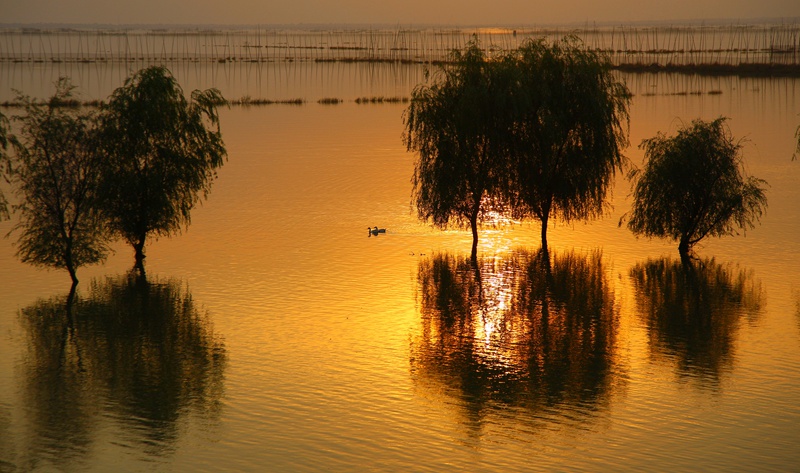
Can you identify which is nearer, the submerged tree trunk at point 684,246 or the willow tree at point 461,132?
the willow tree at point 461,132

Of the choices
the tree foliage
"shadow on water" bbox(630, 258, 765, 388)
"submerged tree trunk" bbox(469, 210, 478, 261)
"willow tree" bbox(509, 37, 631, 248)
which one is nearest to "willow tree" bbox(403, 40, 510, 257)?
the tree foliage

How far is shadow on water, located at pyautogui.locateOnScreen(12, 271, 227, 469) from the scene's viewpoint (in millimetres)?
32438

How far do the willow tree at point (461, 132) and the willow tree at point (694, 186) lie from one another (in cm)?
962

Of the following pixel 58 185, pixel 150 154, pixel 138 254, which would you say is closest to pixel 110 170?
pixel 150 154

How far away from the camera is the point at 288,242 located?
218 feet

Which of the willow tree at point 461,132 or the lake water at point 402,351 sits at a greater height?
the willow tree at point 461,132

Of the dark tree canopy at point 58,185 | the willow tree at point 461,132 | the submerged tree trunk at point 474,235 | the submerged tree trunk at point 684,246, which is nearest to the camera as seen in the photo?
the dark tree canopy at point 58,185

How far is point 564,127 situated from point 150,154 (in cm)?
2542

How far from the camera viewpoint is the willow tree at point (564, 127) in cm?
5847

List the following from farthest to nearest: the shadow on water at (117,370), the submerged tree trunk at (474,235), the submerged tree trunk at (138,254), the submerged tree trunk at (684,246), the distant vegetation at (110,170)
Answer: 1. the submerged tree trunk at (474,235)
2. the submerged tree trunk at (684,246)
3. the submerged tree trunk at (138,254)
4. the distant vegetation at (110,170)
5. the shadow on water at (117,370)

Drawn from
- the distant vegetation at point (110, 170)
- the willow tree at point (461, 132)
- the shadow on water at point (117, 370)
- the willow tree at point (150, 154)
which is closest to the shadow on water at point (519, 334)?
the willow tree at point (461, 132)

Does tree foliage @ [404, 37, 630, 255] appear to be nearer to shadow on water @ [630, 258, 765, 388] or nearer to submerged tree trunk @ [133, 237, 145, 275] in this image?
shadow on water @ [630, 258, 765, 388]

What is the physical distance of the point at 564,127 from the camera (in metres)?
58.5

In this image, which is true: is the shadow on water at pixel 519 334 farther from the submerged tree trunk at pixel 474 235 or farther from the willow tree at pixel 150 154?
the willow tree at pixel 150 154
